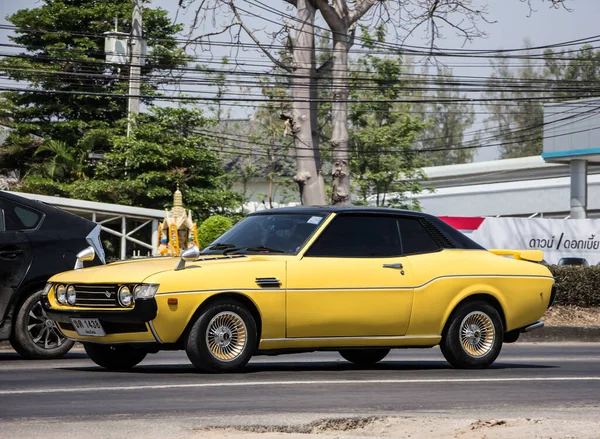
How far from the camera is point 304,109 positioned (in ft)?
90.2

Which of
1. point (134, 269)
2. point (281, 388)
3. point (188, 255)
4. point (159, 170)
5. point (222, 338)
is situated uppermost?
point (159, 170)

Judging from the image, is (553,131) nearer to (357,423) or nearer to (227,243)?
(227,243)

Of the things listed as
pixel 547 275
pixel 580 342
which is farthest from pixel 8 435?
pixel 580 342

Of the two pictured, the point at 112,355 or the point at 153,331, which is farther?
the point at 112,355

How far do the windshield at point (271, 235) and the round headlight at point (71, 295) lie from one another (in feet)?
4.28

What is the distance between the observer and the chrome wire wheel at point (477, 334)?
10344mm

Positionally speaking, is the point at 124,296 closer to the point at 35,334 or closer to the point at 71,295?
the point at 71,295

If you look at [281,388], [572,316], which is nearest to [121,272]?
[281,388]

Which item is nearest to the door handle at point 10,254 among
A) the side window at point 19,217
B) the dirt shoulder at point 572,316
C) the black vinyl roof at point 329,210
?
the side window at point 19,217

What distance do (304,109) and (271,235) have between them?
17.8 m

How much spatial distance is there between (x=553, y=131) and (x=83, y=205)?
70.8 feet

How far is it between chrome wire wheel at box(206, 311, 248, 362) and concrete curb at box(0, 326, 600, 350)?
8.67m

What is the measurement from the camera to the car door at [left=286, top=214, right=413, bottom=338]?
9492mm

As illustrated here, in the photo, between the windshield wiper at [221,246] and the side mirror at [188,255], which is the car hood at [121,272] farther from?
the windshield wiper at [221,246]
